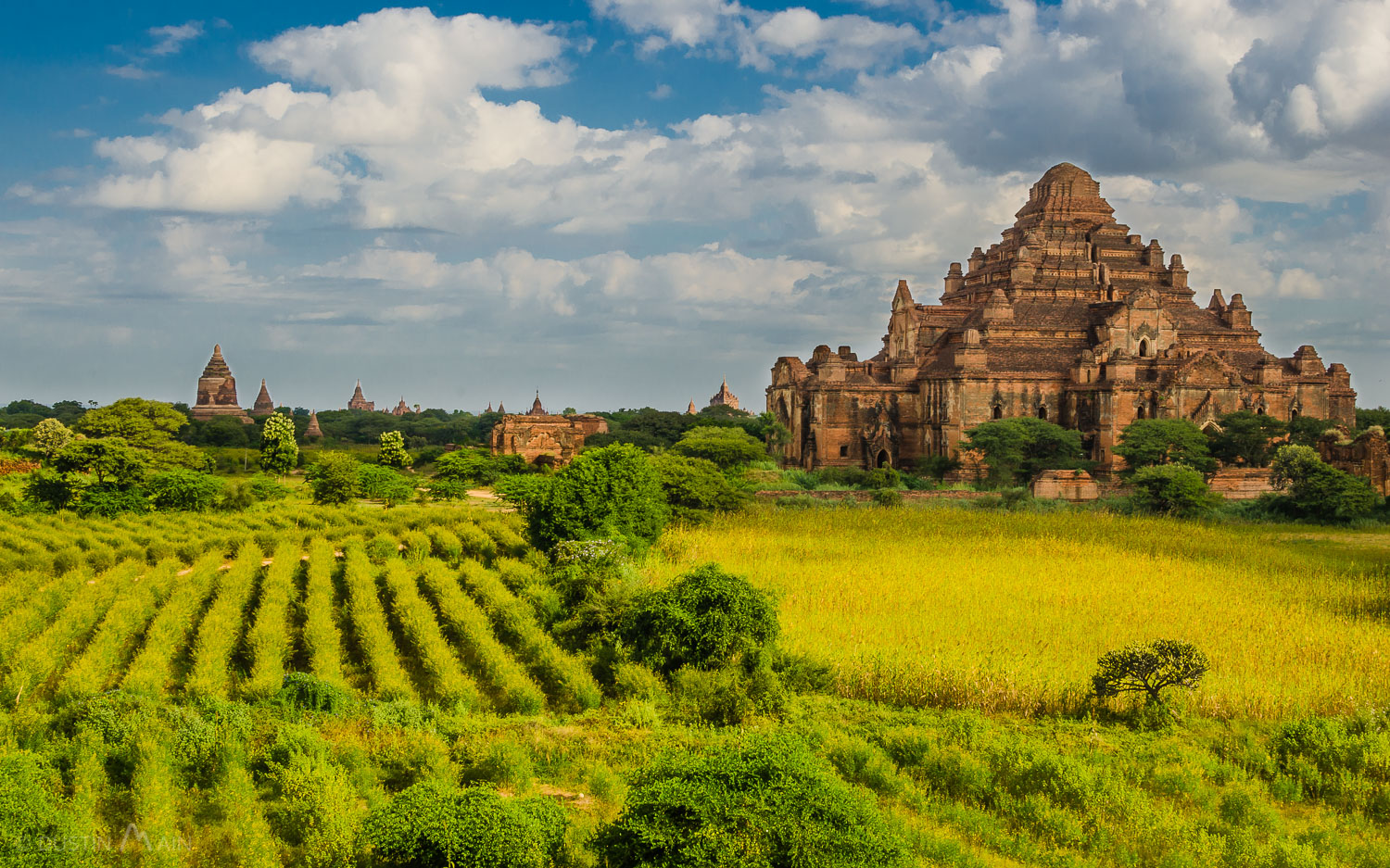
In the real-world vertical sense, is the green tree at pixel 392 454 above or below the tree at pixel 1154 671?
above

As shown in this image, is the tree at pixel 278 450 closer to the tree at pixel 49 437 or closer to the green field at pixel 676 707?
the tree at pixel 49 437

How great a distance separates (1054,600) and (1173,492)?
1790cm

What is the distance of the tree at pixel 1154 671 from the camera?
15.6 metres

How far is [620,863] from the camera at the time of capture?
30.3 feet

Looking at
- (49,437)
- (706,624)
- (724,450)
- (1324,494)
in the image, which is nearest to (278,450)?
(49,437)

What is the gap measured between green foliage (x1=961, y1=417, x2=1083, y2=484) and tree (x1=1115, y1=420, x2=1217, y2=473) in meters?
2.14

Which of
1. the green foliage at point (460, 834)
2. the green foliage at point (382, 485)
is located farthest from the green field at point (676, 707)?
the green foliage at point (382, 485)

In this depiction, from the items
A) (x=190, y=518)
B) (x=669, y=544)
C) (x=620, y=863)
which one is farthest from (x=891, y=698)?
(x=190, y=518)

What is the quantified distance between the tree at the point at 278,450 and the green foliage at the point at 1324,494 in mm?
47263

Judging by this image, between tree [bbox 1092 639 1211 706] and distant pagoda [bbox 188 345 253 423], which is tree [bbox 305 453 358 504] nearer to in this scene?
tree [bbox 1092 639 1211 706]

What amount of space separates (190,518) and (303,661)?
19578 mm

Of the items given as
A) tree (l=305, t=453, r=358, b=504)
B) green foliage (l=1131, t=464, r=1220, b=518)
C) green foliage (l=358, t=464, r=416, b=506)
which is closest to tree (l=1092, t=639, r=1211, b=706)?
green foliage (l=1131, t=464, r=1220, b=518)

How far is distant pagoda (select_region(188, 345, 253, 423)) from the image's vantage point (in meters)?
96.8

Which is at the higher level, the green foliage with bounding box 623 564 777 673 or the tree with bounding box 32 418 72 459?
the tree with bounding box 32 418 72 459
